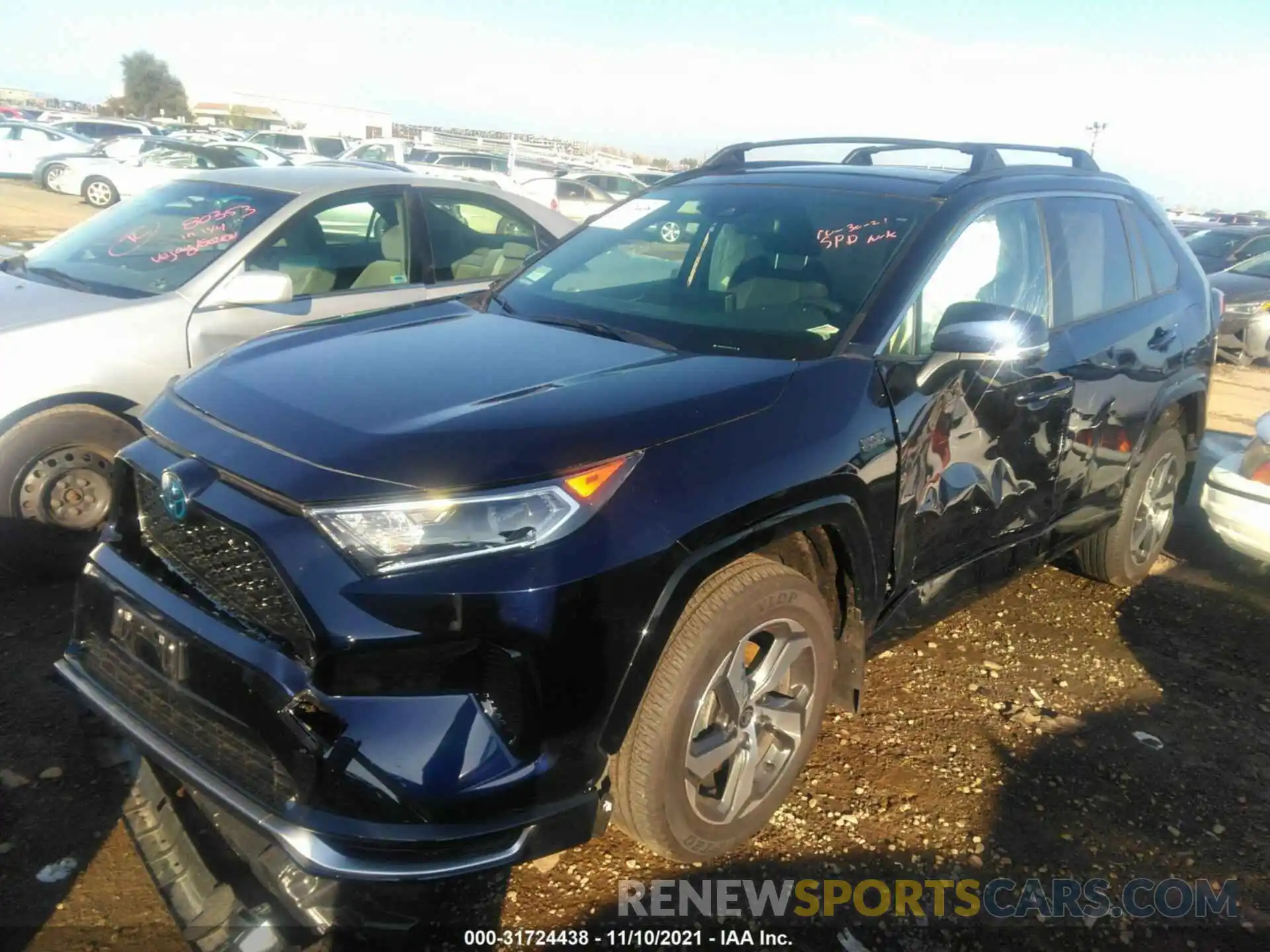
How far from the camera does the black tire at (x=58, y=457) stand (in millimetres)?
3900

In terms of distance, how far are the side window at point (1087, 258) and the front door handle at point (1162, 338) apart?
194mm

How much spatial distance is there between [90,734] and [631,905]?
1.77 metres

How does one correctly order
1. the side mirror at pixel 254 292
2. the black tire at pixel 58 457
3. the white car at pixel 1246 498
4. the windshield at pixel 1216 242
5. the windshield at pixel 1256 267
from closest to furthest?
1. the black tire at pixel 58 457
2. the side mirror at pixel 254 292
3. the white car at pixel 1246 498
4. the windshield at pixel 1256 267
5. the windshield at pixel 1216 242

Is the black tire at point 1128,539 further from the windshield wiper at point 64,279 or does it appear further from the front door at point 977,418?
the windshield wiper at point 64,279

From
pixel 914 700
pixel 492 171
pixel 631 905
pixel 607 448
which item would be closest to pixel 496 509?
pixel 607 448

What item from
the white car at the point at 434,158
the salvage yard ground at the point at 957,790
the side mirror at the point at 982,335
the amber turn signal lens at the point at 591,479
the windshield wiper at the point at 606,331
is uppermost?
the side mirror at the point at 982,335

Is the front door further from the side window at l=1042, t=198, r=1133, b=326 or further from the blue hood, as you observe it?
the blue hood

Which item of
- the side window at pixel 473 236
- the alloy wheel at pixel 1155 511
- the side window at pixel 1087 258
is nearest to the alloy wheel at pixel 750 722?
the side window at pixel 1087 258

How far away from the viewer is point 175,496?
2344mm

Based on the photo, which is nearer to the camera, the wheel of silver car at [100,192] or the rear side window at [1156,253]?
the rear side window at [1156,253]

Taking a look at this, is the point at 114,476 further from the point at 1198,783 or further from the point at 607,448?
the point at 1198,783

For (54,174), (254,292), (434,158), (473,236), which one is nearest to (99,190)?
(54,174)

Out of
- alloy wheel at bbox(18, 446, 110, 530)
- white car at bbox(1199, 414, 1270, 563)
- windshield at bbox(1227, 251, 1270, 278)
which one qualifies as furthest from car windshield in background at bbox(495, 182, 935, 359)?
windshield at bbox(1227, 251, 1270, 278)

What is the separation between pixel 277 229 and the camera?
4.77 meters
